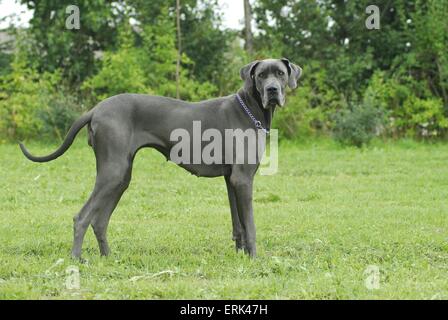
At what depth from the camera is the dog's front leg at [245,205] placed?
22.0 feet

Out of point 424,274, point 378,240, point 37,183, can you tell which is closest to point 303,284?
point 424,274

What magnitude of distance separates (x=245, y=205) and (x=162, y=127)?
39.7 inches

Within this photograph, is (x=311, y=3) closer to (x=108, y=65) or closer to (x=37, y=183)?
(x=108, y=65)

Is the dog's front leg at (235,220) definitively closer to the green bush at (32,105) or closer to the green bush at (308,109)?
the green bush at (32,105)

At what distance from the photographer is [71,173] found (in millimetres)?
13188

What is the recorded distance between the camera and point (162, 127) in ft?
22.2

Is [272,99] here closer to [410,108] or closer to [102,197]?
[102,197]

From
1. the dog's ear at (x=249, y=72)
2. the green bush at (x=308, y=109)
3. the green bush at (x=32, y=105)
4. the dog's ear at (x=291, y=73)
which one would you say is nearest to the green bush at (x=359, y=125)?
the green bush at (x=308, y=109)

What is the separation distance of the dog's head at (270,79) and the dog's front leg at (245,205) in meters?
0.69

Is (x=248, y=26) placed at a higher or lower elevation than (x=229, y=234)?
higher

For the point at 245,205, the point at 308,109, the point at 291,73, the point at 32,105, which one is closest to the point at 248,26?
the point at 308,109

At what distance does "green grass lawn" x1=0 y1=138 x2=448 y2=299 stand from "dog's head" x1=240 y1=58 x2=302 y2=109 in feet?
4.62

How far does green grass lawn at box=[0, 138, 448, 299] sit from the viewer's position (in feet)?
17.8

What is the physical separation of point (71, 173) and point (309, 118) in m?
8.20
